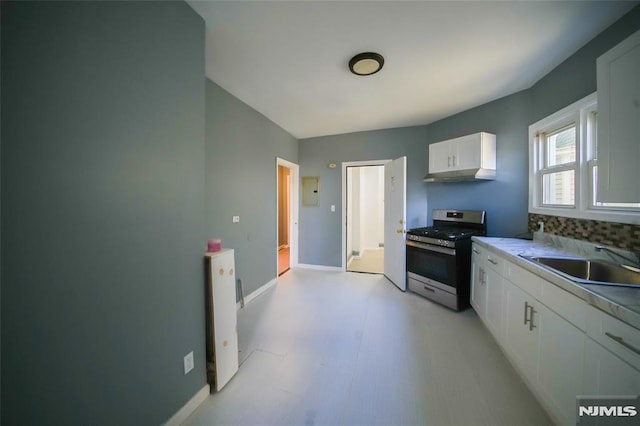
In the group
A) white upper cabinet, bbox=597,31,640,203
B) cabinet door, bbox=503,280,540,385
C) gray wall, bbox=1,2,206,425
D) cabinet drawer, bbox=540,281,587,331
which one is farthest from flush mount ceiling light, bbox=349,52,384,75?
cabinet door, bbox=503,280,540,385

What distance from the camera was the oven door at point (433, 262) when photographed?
265cm

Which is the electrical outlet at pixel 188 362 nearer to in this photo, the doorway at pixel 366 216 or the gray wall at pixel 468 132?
the gray wall at pixel 468 132

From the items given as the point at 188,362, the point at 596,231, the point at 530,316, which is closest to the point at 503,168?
the point at 596,231

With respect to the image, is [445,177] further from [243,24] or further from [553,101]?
[243,24]

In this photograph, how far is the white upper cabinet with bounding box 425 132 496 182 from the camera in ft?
8.95

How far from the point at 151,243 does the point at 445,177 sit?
10.8 ft

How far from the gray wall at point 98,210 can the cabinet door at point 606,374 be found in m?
2.14

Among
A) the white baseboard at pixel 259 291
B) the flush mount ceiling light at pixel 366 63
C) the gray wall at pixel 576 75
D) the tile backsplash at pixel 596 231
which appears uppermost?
the flush mount ceiling light at pixel 366 63

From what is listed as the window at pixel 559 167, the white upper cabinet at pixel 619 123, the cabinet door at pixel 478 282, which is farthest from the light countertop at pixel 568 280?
the white upper cabinet at pixel 619 123

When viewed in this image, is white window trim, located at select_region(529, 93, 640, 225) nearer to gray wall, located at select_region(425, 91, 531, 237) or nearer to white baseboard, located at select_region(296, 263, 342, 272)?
gray wall, located at select_region(425, 91, 531, 237)

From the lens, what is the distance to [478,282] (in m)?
2.42

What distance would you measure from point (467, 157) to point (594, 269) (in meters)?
1.71

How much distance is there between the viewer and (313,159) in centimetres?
432

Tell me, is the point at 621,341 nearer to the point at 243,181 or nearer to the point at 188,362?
the point at 188,362
